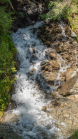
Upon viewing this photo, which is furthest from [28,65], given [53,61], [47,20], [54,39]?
[47,20]

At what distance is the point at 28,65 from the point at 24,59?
2.38 feet

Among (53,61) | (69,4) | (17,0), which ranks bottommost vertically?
(53,61)

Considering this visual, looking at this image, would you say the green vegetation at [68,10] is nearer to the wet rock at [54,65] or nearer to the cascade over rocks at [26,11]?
the cascade over rocks at [26,11]

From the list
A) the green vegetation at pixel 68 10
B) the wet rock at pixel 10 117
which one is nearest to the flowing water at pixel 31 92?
the wet rock at pixel 10 117

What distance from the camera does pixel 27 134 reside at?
13.0ft

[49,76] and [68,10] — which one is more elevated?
[68,10]

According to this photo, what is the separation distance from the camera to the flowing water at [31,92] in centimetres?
423

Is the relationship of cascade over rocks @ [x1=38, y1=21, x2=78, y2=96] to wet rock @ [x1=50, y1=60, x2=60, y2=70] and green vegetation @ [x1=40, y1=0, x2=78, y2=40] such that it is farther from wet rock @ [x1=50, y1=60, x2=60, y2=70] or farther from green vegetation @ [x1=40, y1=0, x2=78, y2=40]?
green vegetation @ [x1=40, y1=0, x2=78, y2=40]

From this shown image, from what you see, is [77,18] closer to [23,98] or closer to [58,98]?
[58,98]

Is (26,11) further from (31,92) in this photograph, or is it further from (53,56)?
(31,92)

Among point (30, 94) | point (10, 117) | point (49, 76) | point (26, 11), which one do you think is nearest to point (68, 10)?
point (26, 11)

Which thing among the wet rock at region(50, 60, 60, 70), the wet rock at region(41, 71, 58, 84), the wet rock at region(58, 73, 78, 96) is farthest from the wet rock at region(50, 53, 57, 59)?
the wet rock at region(58, 73, 78, 96)

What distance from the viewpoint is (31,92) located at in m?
6.70

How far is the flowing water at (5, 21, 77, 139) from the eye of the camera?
167 inches
